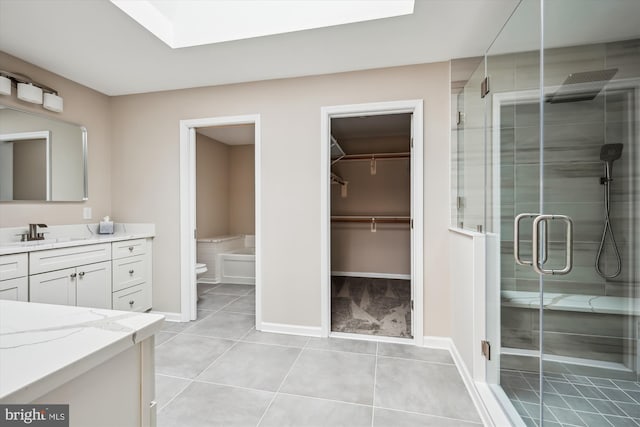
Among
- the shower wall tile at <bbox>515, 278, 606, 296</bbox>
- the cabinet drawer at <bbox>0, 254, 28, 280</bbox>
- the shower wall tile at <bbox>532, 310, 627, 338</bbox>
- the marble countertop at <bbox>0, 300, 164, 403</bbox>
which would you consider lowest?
the shower wall tile at <bbox>532, 310, 627, 338</bbox>

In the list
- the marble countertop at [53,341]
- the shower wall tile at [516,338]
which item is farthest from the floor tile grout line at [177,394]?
the shower wall tile at [516,338]

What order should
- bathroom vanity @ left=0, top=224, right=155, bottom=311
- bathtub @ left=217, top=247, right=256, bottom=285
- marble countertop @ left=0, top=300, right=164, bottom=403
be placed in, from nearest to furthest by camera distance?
1. marble countertop @ left=0, top=300, right=164, bottom=403
2. bathroom vanity @ left=0, top=224, right=155, bottom=311
3. bathtub @ left=217, top=247, right=256, bottom=285

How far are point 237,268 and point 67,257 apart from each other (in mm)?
2431

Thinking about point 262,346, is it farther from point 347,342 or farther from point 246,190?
point 246,190

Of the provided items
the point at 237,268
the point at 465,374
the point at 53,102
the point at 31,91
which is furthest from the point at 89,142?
the point at 465,374

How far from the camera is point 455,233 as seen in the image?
2344mm

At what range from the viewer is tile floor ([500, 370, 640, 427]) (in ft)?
4.93

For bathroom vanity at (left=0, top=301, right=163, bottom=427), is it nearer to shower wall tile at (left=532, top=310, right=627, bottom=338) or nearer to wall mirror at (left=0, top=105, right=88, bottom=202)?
shower wall tile at (left=532, top=310, right=627, bottom=338)

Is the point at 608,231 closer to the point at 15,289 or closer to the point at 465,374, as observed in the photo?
the point at 465,374

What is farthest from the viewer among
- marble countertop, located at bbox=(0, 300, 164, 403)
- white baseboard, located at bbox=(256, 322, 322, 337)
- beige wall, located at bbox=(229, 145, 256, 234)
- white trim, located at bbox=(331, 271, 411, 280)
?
beige wall, located at bbox=(229, 145, 256, 234)

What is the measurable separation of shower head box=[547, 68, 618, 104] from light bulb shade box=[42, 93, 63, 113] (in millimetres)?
3916

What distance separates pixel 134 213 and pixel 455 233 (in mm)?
3328

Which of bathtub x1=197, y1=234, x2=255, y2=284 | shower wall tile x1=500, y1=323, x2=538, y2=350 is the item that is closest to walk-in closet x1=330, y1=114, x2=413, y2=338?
bathtub x1=197, y1=234, x2=255, y2=284

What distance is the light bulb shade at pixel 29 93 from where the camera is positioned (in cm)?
246
